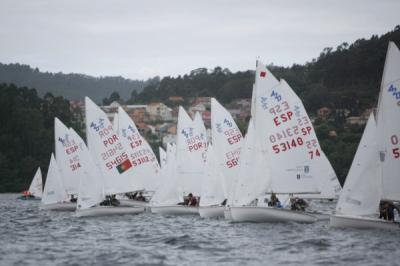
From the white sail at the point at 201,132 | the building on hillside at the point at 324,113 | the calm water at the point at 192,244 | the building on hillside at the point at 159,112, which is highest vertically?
the building on hillside at the point at 159,112

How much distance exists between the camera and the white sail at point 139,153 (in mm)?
45562

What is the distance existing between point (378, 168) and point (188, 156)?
15623 millimetres

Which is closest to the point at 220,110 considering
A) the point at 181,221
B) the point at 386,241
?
the point at 181,221

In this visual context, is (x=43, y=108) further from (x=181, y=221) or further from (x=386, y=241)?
(x=386, y=241)

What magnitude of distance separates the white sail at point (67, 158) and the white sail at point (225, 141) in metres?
9.11

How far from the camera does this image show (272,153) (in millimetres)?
32969

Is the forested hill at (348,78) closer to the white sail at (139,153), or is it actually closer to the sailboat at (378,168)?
the white sail at (139,153)

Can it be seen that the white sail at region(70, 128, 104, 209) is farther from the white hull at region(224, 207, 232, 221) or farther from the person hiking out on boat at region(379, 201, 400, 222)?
the person hiking out on boat at region(379, 201, 400, 222)

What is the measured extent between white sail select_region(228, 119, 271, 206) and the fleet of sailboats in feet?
0.13

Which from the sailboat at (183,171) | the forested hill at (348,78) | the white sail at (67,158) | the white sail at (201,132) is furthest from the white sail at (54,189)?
the forested hill at (348,78)

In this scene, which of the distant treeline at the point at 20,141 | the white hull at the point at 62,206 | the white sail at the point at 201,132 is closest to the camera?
the white sail at the point at 201,132

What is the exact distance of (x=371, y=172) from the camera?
27703 mm

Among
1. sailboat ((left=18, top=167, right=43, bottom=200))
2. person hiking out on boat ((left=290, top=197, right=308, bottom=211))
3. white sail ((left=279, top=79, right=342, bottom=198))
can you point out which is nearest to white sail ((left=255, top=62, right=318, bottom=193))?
white sail ((left=279, top=79, right=342, bottom=198))

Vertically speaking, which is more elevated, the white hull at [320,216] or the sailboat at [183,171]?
the sailboat at [183,171]
